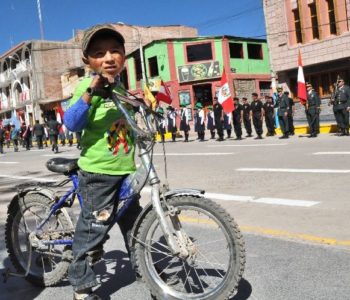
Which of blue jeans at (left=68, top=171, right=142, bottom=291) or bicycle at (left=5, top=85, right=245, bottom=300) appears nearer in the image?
bicycle at (left=5, top=85, right=245, bottom=300)

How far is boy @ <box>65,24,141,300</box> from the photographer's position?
2.97 meters

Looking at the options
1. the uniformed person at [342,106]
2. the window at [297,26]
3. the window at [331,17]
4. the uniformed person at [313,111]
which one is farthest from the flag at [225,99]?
the window at [297,26]

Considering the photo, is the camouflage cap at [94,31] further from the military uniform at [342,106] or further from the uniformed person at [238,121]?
the uniformed person at [238,121]

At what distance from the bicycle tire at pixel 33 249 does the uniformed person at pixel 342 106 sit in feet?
41.9

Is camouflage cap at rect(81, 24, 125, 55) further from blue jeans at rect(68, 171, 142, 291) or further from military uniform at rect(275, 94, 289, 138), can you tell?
military uniform at rect(275, 94, 289, 138)

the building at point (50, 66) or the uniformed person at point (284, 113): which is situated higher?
the building at point (50, 66)

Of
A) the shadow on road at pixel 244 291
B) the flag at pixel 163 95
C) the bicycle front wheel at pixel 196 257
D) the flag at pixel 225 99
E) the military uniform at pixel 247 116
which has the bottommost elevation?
the shadow on road at pixel 244 291

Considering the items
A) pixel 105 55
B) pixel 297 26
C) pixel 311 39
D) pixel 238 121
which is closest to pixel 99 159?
pixel 105 55

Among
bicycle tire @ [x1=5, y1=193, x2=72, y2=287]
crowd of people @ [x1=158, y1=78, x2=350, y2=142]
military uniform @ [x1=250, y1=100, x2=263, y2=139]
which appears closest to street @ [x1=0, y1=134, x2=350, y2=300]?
bicycle tire @ [x1=5, y1=193, x2=72, y2=287]

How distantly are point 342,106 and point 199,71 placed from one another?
2244 centimetres

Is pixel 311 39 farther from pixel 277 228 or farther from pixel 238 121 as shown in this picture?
pixel 277 228

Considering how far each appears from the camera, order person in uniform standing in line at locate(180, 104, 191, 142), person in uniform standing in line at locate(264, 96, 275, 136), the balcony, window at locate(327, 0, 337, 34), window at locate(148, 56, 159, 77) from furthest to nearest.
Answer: the balcony < window at locate(148, 56, 159, 77) < window at locate(327, 0, 337, 34) < person in uniform standing in line at locate(180, 104, 191, 142) < person in uniform standing in line at locate(264, 96, 275, 136)

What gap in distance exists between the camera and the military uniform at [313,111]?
16.0 m

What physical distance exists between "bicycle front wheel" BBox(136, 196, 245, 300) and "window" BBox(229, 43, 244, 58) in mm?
36324
